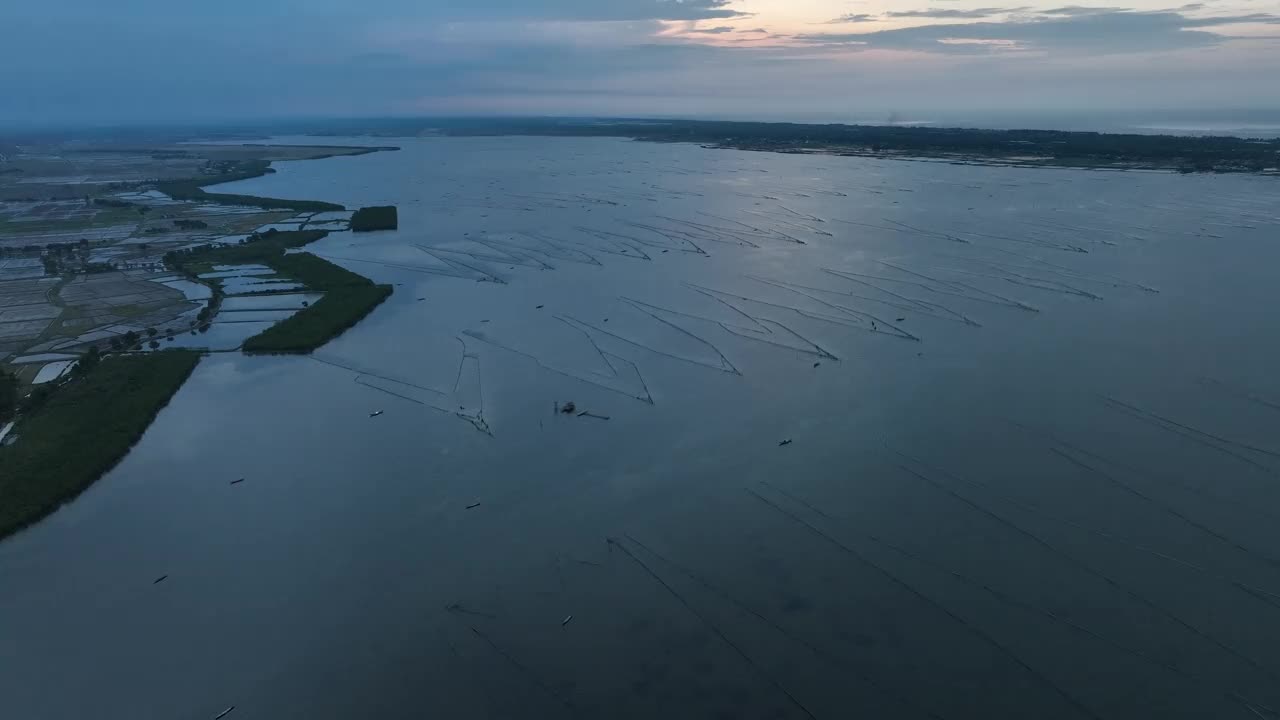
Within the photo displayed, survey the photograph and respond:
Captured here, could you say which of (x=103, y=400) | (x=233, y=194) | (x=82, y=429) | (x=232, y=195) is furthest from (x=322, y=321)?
(x=233, y=194)

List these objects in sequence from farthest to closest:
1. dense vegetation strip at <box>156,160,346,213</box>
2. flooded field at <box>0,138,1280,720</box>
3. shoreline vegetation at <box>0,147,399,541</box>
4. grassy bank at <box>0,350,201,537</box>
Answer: dense vegetation strip at <box>156,160,346,213</box> < shoreline vegetation at <box>0,147,399,541</box> < grassy bank at <box>0,350,201,537</box> < flooded field at <box>0,138,1280,720</box>

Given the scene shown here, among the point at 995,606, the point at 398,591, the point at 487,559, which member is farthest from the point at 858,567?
the point at 398,591

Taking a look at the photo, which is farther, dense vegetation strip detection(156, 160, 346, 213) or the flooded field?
dense vegetation strip detection(156, 160, 346, 213)

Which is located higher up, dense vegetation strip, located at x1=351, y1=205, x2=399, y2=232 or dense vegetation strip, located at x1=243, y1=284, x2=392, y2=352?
dense vegetation strip, located at x1=351, y1=205, x2=399, y2=232

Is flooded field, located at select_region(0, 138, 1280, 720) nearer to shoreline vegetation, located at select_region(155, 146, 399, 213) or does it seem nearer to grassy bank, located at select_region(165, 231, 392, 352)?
grassy bank, located at select_region(165, 231, 392, 352)

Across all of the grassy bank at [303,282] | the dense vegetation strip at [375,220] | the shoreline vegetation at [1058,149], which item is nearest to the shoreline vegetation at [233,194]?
the dense vegetation strip at [375,220]

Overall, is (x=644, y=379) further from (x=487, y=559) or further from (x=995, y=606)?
(x=995, y=606)

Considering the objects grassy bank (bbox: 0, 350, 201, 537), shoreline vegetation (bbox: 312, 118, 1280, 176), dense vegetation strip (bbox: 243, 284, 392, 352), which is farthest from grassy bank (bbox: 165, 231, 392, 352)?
shoreline vegetation (bbox: 312, 118, 1280, 176)

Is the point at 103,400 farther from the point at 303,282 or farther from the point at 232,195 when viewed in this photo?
the point at 232,195
